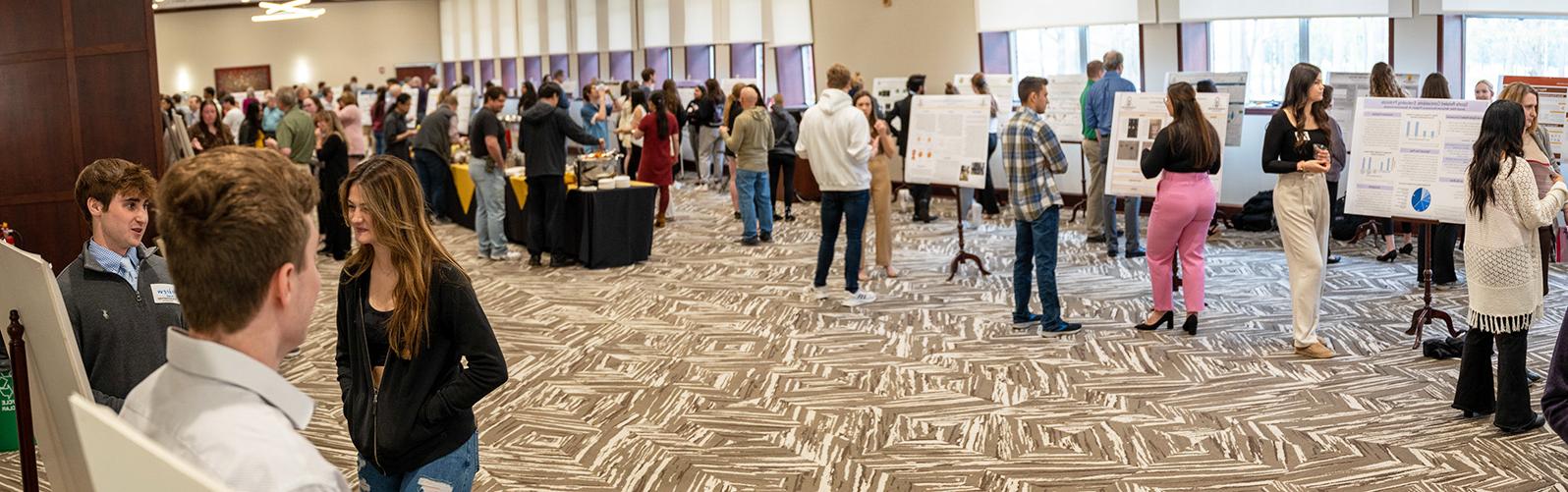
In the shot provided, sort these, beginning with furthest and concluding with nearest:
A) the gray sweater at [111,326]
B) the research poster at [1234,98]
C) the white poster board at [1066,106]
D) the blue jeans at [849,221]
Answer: the white poster board at [1066,106] → the research poster at [1234,98] → the blue jeans at [849,221] → the gray sweater at [111,326]

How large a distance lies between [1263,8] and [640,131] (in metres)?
5.24

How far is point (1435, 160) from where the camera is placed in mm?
6223

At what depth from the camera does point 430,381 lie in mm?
2629

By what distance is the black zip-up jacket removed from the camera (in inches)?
102

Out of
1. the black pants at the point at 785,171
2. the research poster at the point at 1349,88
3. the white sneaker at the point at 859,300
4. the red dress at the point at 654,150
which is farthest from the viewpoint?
the black pants at the point at 785,171

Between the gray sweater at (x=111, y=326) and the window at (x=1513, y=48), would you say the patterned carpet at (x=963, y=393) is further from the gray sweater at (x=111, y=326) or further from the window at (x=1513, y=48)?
the window at (x=1513, y=48)

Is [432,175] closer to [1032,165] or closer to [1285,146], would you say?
[1032,165]

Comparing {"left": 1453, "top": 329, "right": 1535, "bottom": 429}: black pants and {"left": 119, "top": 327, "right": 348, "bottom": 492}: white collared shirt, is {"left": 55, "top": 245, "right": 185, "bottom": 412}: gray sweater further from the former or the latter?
{"left": 1453, "top": 329, "right": 1535, "bottom": 429}: black pants

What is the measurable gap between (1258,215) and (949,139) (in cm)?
295

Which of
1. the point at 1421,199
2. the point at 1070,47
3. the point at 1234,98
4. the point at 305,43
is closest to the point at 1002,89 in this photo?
the point at 1070,47

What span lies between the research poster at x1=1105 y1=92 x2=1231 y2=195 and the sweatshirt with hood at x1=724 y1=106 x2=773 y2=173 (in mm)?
2905

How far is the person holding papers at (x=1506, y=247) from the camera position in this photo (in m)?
4.55

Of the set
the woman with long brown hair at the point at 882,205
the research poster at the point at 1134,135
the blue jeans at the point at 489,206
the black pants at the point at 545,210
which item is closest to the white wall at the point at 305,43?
the blue jeans at the point at 489,206

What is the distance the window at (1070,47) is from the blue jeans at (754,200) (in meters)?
3.83
